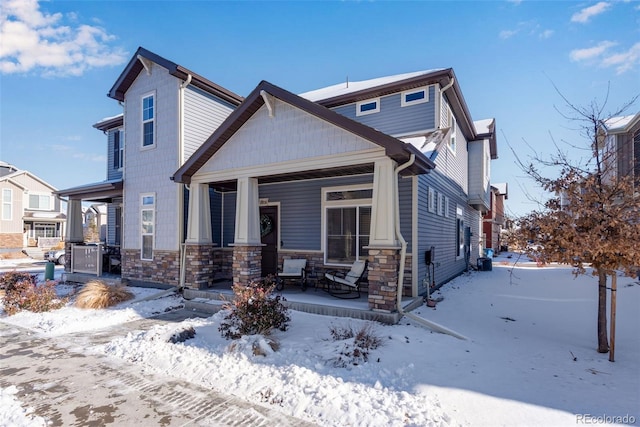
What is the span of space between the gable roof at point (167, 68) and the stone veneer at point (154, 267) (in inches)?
212

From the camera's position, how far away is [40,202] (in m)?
31.1

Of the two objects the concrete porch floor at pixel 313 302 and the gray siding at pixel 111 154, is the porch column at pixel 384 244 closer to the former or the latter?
the concrete porch floor at pixel 313 302

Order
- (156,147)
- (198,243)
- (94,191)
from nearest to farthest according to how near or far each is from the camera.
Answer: (198,243)
(156,147)
(94,191)

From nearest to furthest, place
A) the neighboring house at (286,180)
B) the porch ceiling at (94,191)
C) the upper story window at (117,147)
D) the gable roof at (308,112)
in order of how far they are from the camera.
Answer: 1. the gable roof at (308,112)
2. the neighboring house at (286,180)
3. the porch ceiling at (94,191)
4. the upper story window at (117,147)

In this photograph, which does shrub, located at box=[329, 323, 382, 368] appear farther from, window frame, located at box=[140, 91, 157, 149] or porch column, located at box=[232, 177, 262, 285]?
window frame, located at box=[140, 91, 157, 149]

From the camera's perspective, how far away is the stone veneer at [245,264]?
805 centimetres

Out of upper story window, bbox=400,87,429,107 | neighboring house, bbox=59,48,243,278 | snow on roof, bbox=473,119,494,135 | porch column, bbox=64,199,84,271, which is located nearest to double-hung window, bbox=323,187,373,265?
upper story window, bbox=400,87,429,107

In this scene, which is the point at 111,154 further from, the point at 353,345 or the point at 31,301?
the point at 353,345

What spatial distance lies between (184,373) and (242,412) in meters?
1.40

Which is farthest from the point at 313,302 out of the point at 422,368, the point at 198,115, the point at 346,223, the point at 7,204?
the point at 7,204

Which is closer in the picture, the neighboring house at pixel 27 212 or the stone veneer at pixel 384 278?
the stone veneer at pixel 384 278

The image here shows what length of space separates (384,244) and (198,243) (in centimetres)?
530

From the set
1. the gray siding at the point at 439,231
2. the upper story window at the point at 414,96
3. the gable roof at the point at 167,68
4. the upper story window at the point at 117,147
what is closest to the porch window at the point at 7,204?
the upper story window at the point at 117,147

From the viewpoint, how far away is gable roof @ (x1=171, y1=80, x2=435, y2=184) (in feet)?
20.0
